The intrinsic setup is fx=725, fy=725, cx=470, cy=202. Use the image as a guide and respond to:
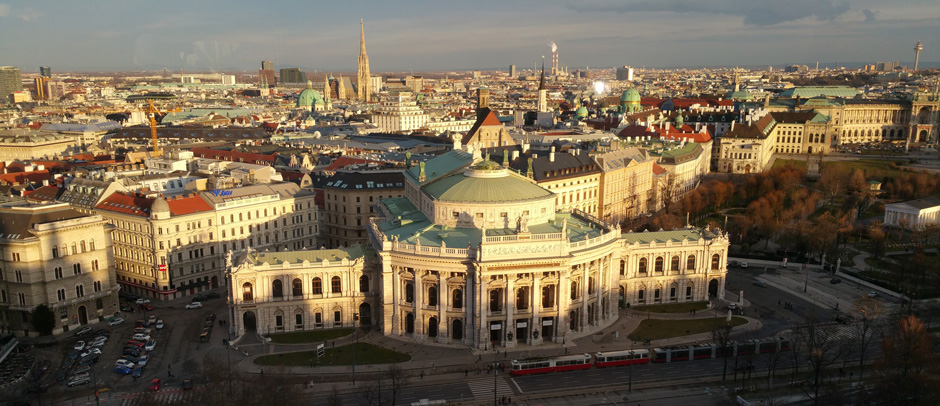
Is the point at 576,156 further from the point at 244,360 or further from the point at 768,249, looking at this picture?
the point at 244,360

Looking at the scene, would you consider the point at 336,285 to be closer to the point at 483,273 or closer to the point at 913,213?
the point at 483,273

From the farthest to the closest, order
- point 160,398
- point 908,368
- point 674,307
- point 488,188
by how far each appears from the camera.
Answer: point 674,307 < point 488,188 < point 160,398 < point 908,368

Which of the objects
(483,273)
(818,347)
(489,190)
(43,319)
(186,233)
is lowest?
(43,319)

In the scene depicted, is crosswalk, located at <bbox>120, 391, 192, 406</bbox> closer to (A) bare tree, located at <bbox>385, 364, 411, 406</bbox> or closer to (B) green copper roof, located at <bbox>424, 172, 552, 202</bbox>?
(A) bare tree, located at <bbox>385, 364, 411, 406</bbox>

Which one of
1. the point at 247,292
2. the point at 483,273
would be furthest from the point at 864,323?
the point at 247,292

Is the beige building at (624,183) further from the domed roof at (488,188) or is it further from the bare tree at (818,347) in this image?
→ the bare tree at (818,347)

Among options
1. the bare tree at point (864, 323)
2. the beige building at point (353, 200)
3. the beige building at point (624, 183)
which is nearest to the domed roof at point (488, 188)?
the beige building at point (353, 200)

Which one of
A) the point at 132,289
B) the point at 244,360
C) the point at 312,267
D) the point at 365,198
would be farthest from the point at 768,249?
the point at 132,289

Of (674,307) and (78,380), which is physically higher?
(78,380)
